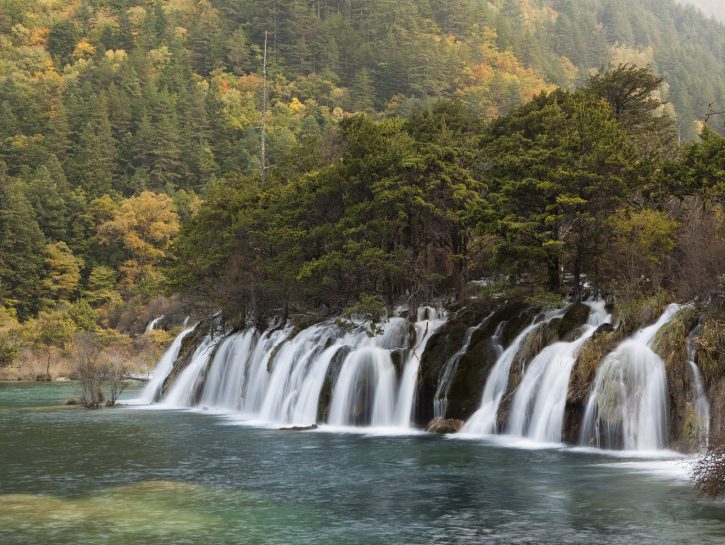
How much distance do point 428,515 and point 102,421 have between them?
2576cm

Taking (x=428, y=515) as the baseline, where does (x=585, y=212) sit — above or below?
above

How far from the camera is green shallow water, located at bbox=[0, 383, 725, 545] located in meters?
18.4

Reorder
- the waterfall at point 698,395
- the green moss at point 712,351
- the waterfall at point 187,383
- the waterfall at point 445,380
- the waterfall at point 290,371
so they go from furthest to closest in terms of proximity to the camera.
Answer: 1. the waterfall at point 187,383
2. the waterfall at point 290,371
3. the waterfall at point 445,380
4. the green moss at point 712,351
5. the waterfall at point 698,395

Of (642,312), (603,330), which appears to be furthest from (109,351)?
(642,312)

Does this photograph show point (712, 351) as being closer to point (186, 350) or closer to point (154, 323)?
point (186, 350)

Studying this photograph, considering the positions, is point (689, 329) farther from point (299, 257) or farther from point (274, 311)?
point (274, 311)

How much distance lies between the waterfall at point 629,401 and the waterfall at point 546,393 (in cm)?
134

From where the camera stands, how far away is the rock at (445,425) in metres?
34.2

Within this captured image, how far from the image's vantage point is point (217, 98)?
484 ft

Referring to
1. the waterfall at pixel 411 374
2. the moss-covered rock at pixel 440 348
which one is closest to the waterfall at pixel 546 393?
the moss-covered rock at pixel 440 348

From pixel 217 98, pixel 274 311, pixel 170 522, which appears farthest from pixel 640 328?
pixel 217 98

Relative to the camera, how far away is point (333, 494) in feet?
75.0

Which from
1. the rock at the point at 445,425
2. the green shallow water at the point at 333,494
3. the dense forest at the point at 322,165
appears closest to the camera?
the green shallow water at the point at 333,494

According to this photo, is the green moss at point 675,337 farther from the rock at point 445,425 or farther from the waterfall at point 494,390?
the rock at point 445,425
